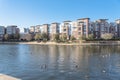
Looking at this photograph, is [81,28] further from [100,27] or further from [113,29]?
[113,29]

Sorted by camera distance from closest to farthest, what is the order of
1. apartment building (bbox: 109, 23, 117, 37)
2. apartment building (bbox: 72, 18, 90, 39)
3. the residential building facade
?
apartment building (bbox: 72, 18, 90, 39), the residential building facade, apartment building (bbox: 109, 23, 117, 37)

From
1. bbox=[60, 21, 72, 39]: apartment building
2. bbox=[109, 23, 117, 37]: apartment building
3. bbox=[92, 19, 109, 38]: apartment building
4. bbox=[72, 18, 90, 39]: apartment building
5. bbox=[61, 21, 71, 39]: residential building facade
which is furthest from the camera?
bbox=[109, 23, 117, 37]: apartment building

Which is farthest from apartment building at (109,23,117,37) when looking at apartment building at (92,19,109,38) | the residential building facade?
the residential building facade

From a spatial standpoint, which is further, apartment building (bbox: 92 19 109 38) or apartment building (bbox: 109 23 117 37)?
apartment building (bbox: 109 23 117 37)

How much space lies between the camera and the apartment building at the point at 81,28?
168812 mm

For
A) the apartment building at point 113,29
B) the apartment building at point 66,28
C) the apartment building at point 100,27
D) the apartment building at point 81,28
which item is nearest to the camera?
the apartment building at point 81,28

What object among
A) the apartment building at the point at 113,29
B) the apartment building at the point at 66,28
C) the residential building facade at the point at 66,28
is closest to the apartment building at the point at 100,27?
the apartment building at the point at 113,29

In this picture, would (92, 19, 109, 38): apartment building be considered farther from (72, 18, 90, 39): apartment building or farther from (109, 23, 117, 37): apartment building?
(72, 18, 90, 39): apartment building

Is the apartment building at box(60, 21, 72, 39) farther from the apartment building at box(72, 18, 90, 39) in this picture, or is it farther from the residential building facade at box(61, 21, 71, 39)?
the apartment building at box(72, 18, 90, 39)

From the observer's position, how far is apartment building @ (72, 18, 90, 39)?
16881cm

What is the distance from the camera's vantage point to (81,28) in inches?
6693

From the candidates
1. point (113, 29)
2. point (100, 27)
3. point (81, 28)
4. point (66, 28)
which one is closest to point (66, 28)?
point (66, 28)

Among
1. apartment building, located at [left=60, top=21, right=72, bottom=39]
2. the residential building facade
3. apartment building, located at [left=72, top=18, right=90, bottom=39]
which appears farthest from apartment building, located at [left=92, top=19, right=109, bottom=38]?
the residential building facade

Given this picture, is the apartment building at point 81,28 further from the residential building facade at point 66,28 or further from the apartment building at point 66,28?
the residential building facade at point 66,28
